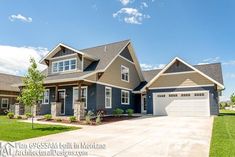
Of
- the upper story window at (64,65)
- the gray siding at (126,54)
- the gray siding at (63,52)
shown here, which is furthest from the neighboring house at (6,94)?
the gray siding at (126,54)

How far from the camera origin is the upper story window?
2148 cm

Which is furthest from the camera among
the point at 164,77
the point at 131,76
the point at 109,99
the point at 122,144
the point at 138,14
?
the point at 131,76

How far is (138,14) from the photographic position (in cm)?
1795

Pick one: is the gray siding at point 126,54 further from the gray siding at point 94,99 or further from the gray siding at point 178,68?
the gray siding at point 178,68

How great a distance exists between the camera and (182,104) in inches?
886

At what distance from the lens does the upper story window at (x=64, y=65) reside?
70.5 feet

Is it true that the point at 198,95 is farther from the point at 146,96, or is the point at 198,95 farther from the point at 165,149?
the point at 165,149

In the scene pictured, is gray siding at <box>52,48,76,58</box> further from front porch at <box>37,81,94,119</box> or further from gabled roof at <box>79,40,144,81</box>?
front porch at <box>37,81,94,119</box>

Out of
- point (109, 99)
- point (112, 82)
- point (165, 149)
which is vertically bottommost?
point (165, 149)

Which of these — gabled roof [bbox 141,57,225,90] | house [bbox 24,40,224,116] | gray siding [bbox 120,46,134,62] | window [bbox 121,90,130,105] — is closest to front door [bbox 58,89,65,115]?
house [bbox 24,40,224,116]

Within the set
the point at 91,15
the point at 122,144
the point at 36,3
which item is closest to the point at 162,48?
the point at 91,15

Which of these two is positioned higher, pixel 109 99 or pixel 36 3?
pixel 36 3

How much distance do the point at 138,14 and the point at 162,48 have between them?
271 inches

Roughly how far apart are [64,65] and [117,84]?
5.82 m
